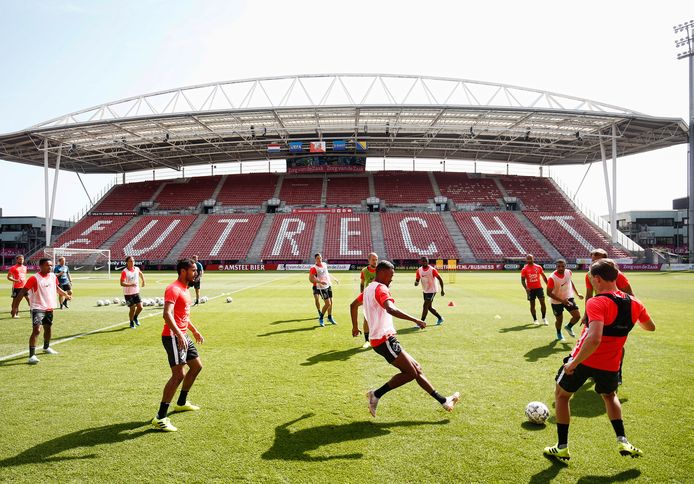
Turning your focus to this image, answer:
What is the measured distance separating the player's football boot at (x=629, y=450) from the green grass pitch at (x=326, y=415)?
0.07 metres

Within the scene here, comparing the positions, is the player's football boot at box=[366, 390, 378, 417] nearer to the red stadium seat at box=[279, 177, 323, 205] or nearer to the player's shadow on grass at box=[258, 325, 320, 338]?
the player's shadow on grass at box=[258, 325, 320, 338]

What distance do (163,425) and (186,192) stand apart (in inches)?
2285

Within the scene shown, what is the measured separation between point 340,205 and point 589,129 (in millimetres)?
29904

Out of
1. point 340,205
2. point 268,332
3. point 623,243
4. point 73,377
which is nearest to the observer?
point 73,377

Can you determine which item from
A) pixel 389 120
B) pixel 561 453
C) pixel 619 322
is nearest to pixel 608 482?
pixel 561 453

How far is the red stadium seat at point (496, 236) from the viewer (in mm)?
44188

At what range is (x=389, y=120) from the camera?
1635 inches

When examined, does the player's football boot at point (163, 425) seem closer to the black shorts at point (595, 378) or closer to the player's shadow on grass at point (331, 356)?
the player's shadow on grass at point (331, 356)

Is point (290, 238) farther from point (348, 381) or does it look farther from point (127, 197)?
point (348, 381)

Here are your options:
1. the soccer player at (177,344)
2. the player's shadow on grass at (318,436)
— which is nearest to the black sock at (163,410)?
the soccer player at (177,344)

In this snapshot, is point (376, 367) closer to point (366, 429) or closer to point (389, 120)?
point (366, 429)

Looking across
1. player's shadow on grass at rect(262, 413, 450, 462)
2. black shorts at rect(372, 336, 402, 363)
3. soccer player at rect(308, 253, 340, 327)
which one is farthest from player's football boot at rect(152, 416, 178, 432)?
soccer player at rect(308, 253, 340, 327)

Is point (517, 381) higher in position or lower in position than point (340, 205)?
lower

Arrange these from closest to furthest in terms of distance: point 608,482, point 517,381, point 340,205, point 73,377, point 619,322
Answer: point 608,482 < point 619,322 < point 517,381 < point 73,377 < point 340,205
